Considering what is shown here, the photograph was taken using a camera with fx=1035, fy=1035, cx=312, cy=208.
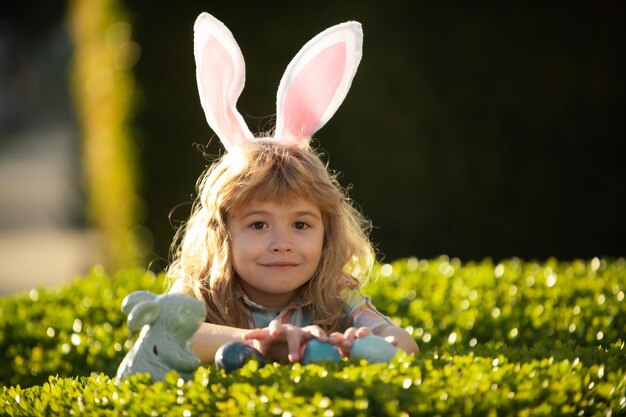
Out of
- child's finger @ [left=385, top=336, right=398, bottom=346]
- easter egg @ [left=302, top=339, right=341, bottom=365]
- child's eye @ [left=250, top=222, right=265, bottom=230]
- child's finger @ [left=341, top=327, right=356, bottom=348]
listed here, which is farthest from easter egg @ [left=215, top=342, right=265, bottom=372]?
child's eye @ [left=250, top=222, right=265, bottom=230]

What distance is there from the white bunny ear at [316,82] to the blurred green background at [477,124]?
187 inches

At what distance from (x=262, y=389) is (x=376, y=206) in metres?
5.98

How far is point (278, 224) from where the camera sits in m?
3.52

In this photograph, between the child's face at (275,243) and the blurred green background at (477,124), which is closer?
the child's face at (275,243)

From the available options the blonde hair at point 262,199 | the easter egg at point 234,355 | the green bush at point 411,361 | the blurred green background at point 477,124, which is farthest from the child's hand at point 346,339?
the blurred green background at point 477,124

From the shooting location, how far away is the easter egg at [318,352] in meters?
3.11

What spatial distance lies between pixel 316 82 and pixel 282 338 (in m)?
1.11

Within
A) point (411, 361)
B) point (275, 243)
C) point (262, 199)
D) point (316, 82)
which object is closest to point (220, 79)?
point (316, 82)

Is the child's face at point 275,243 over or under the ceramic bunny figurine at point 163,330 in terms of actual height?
over

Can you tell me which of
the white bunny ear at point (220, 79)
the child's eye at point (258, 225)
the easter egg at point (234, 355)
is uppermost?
the white bunny ear at point (220, 79)

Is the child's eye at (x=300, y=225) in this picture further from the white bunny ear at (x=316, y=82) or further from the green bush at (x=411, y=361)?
the green bush at (x=411, y=361)

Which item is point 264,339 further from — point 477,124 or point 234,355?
point 477,124

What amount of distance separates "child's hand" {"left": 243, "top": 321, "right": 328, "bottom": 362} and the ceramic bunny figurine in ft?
0.69

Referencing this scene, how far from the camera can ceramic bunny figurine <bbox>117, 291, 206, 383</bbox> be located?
9.87 feet
